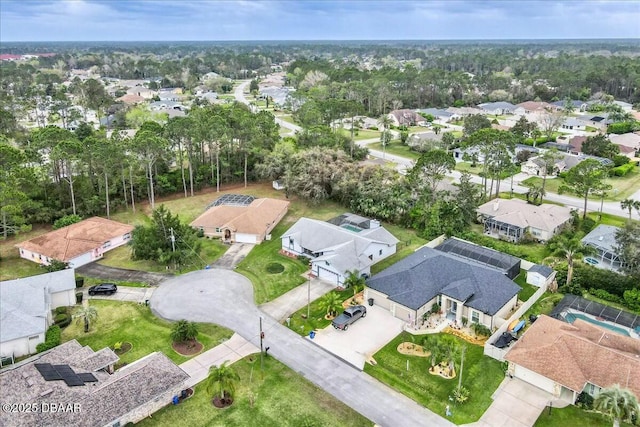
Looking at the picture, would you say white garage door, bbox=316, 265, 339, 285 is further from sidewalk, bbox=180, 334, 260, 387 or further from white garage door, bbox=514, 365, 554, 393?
white garage door, bbox=514, 365, 554, 393

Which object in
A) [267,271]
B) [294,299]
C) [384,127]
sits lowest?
[294,299]

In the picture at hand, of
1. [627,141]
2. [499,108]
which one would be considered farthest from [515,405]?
[499,108]

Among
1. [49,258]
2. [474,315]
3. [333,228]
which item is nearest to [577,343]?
[474,315]

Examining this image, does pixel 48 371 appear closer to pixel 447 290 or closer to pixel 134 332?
pixel 134 332

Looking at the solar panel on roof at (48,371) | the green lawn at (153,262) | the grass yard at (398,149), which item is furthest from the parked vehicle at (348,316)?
the grass yard at (398,149)

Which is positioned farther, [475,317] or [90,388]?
[475,317]

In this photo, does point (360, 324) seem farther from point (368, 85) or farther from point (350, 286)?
point (368, 85)

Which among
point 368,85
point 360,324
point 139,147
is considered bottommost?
point 360,324
